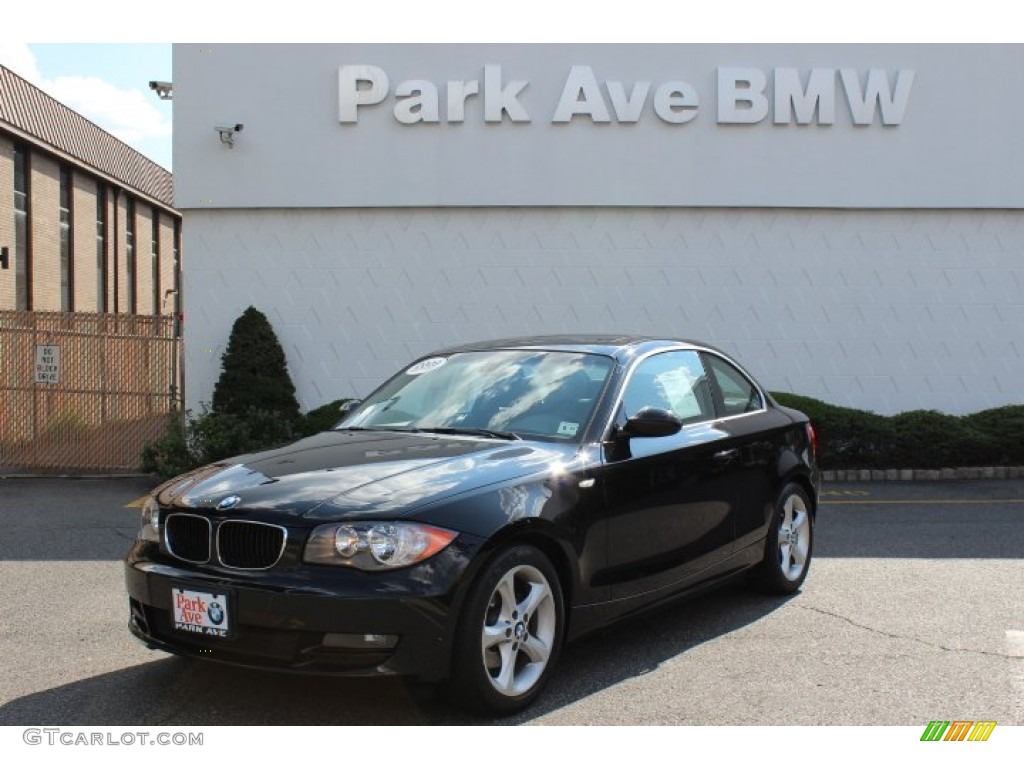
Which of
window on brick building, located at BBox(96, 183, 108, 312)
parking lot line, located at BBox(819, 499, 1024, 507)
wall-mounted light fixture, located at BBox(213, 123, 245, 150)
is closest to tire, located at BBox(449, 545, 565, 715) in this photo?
parking lot line, located at BBox(819, 499, 1024, 507)

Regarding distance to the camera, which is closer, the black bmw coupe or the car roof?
the black bmw coupe

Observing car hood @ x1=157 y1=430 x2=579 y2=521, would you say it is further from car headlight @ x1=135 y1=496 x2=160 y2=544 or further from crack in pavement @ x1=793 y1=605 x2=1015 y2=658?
crack in pavement @ x1=793 y1=605 x2=1015 y2=658

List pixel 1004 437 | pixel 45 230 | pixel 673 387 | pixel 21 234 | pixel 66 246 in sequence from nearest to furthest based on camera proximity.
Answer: pixel 673 387
pixel 1004 437
pixel 21 234
pixel 45 230
pixel 66 246

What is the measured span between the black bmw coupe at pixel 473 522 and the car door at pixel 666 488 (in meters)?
0.01

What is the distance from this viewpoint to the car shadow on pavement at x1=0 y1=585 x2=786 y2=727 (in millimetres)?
4188

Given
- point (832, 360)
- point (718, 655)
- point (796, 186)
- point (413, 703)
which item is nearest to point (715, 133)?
point (796, 186)

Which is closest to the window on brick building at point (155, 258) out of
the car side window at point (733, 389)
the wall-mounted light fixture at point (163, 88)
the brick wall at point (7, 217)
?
the brick wall at point (7, 217)

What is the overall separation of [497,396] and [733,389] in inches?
67.1

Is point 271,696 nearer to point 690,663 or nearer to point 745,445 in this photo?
point 690,663

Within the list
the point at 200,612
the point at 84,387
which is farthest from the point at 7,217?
the point at 200,612

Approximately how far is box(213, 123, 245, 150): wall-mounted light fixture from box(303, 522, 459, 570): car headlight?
412 inches

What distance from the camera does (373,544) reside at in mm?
3920

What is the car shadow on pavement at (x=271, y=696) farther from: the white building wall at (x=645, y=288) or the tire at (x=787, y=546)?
the white building wall at (x=645, y=288)

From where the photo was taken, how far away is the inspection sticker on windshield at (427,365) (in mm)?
5809
